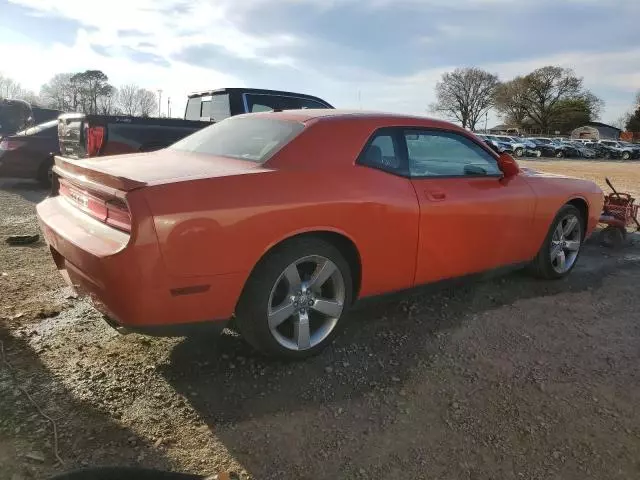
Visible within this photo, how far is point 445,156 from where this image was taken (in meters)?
3.83

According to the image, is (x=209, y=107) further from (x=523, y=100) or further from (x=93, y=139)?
(x=523, y=100)

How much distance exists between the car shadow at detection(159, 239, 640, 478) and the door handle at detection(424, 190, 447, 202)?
905 mm

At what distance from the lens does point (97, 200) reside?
9.14 ft

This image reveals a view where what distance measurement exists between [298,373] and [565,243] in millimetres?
3182

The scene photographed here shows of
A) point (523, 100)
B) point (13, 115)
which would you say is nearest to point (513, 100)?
point (523, 100)

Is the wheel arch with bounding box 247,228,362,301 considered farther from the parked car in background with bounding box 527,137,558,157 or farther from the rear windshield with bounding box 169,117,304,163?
the parked car in background with bounding box 527,137,558,157

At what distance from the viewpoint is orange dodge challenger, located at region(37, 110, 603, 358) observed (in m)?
2.50

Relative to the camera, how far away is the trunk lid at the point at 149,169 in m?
2.61

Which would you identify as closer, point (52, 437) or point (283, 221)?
point (52, 437)

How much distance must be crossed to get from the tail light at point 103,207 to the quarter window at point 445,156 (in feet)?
6.12

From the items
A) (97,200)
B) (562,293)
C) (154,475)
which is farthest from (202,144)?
(562,293)

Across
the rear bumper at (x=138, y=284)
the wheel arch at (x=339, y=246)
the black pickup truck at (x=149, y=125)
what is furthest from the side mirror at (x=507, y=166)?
the black pickup truck at (x=149, y=125)

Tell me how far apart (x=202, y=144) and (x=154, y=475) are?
90.8 inches

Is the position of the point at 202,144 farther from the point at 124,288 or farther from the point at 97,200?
the point at 124,288
